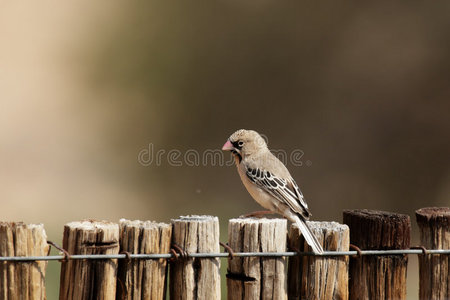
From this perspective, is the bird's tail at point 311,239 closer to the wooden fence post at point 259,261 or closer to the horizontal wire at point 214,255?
the horizontal wire at point 214,255

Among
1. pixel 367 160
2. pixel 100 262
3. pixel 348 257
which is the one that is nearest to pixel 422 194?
pixel 367 160

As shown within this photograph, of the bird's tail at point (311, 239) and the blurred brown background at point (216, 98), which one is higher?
the blurred brown background at point (216, 98)

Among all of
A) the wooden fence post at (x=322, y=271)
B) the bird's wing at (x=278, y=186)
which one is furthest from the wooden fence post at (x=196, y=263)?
the bird's wing at (x=278, y=186)

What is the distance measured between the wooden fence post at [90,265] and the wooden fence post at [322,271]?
1.25 metres

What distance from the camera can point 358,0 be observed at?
698 inches

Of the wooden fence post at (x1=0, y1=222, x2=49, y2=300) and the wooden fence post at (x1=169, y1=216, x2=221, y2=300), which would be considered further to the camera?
the wooden fence post at (x1=169, y1=216, x2=221, y2=300)

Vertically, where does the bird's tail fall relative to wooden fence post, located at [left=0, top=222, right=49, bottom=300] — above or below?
above

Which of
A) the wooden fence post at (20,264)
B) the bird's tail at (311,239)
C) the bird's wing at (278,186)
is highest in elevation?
the bird's wing at (278,186)

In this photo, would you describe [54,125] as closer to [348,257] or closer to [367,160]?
[367,160]

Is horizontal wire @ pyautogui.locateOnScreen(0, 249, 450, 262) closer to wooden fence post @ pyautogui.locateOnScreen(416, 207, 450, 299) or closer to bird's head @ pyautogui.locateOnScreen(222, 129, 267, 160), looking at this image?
wooden fence post @ pyautogui.locateOnScreen(416, 207, 450, 299)

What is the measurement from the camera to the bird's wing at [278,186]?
6.63 meters

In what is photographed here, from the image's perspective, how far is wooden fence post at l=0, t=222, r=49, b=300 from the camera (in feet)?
14.2

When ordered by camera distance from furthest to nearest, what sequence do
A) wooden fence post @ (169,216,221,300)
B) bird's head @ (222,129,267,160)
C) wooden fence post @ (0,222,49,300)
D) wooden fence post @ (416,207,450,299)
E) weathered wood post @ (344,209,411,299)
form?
bird's head @ (222,129,267,160) → wooden fence post @ (416,207,450,299) → weathered wood post @ (344,209,411,299) → wooden fence post @ (169,216,221,300) → wooden fence post @ (0,222,49,300)

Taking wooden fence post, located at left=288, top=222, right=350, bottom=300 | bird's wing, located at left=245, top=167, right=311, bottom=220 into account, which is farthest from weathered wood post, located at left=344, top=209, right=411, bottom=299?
bird's wing, located at left=245, top=167, right=311, bottom=220
